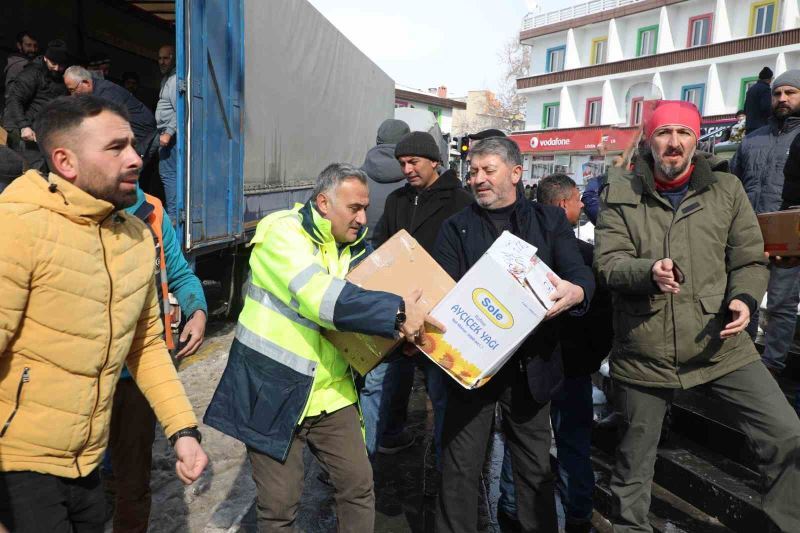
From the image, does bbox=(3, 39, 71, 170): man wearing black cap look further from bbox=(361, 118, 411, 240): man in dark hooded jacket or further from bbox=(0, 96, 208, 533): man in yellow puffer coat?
bbox=(0, 96, 208, 533): man in yellow puffer coat

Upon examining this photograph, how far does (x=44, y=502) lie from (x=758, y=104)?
593cm

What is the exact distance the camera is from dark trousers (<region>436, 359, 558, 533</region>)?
289 cm

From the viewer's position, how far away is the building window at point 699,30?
1270 inches

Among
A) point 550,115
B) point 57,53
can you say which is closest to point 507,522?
point 57,53

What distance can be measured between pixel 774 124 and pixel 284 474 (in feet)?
13.3

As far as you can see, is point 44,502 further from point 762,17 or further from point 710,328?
point 762,17

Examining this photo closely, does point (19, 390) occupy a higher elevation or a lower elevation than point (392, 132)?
lower

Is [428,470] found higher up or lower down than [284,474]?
lower down

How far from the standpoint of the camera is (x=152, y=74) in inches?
427

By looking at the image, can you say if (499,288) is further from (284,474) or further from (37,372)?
(37,372)

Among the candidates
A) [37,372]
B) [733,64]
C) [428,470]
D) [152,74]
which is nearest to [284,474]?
[37,372]

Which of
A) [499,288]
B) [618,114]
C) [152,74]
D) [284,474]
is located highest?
[618,114]

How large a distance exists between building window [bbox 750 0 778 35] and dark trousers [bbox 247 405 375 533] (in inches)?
1349

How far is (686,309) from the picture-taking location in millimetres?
2713
